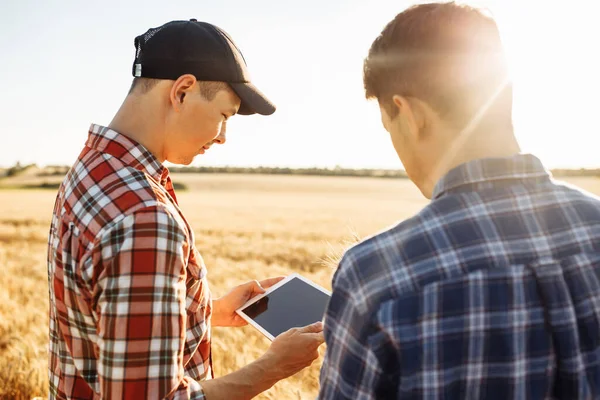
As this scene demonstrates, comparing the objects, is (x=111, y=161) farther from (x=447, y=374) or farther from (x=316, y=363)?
(x=316, y=363)

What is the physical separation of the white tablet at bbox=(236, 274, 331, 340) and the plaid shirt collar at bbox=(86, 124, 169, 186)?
0.69 meters

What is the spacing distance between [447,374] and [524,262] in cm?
24

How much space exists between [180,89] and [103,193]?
413 mm

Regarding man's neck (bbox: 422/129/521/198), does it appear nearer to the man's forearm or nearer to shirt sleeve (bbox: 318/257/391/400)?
shirt sleeve (bbox: 318/257/391/400)

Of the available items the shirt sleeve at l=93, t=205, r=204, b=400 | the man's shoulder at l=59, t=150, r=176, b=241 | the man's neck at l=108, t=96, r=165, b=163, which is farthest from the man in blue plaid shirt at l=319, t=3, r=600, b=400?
the man's neck at l=108, t=96, r=165, b=163

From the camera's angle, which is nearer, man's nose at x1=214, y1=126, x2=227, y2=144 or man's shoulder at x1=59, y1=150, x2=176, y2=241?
man's shoulder at x1=59, y1=150, x2=176, y2=241

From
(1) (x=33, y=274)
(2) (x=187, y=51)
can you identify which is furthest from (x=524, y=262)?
(1) (x=33, y=274)

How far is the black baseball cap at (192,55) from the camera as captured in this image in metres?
1.54

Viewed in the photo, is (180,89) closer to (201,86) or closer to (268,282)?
(201,86)

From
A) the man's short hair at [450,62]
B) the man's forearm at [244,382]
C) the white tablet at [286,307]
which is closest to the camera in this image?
the man's short hair at [450,62]

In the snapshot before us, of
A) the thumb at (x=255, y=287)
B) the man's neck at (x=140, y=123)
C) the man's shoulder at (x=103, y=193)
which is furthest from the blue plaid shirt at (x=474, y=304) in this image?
the thumb at (x=255, y=287)

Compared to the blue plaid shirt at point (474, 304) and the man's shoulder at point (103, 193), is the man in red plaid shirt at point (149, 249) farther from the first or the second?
the blue plaid shirt at point (474, 304)

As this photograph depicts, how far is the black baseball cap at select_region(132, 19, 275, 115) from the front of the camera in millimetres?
1544

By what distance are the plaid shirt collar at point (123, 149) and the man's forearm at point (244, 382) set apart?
0.57m
